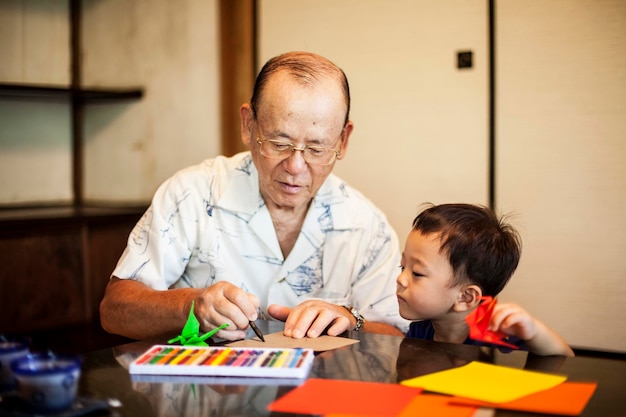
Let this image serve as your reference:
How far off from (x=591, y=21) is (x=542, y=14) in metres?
0.18

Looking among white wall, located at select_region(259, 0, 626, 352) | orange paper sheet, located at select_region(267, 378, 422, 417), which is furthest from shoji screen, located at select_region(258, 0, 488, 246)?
orange paper sheet, located at select_region(267, 378, 422, 417)

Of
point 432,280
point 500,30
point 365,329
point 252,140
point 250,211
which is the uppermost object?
point 500,30

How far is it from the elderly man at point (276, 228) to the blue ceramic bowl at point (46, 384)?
25.7 inches

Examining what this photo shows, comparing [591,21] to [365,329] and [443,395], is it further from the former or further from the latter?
[443,395]

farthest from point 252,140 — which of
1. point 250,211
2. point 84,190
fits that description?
point 84,190

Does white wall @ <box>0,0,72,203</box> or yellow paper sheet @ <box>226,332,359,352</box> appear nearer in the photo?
yellow paper sheet @ <box>226,332,359,352</box>

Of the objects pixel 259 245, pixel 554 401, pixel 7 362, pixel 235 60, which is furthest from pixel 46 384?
pixel 235 60

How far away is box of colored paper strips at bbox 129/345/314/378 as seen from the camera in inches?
45.4

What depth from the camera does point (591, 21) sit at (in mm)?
2703

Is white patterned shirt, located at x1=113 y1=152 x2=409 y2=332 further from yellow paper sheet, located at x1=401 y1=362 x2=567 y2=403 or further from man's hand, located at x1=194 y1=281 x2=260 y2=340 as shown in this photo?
yellow paper sheet, located at x1=401 y1=362 x2=567 y2=403

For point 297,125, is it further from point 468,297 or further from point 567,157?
point 567,157

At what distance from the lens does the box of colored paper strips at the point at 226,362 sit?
1.15 m

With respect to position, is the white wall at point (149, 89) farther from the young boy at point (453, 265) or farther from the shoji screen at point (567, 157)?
the young boy at point (453, 265)

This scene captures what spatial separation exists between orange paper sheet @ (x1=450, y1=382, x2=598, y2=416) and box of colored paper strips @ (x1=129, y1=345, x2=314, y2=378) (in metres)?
0.28
